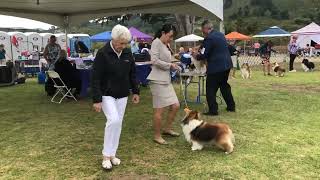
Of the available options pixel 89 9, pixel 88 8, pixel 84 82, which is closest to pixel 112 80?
pixel 84 82

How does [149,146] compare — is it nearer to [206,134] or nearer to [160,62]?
[206,134]

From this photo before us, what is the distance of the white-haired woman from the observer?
4414 millimetres

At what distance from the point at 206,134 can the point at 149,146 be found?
81cm

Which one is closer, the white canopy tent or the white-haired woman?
the white-haired woman

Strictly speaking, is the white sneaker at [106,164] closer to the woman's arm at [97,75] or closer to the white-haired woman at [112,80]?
the white-haired woman at [112,80]

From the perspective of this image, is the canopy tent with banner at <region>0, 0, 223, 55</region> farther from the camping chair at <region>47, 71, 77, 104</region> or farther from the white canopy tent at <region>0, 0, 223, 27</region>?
the camping chair at <region>47, 71, 77, 104</region>

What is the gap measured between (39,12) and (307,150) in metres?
9.16

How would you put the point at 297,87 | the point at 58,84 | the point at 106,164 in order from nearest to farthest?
the point at 106,164 → the point at 58,84 → the point at 297,87

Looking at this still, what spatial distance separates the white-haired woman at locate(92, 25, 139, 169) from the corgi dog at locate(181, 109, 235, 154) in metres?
1.14

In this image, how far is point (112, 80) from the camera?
450 centimetres

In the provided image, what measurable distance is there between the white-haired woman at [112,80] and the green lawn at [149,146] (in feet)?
1.79

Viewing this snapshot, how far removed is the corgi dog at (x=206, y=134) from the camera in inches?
207

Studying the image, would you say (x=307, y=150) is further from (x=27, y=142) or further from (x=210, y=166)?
(x=27, y=142)

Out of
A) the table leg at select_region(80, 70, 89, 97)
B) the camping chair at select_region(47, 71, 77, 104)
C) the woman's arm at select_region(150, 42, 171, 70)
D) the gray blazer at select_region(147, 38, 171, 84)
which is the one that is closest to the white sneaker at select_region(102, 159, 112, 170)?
the gray blazer at select_region(147, 38, 171, 84)
